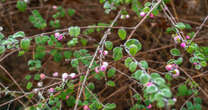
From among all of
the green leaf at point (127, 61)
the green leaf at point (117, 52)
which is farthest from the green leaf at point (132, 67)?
the green leaf at point (117, 52)

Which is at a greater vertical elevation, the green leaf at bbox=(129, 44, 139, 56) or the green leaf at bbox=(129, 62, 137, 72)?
the green leaf at bbox=(129, 44, 139, 56)

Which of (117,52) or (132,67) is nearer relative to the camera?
(132,67)

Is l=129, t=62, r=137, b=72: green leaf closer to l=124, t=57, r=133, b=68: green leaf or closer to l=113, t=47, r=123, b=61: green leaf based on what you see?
l=124, t=57, r=133, b=68: green leaf

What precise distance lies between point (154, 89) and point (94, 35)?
1.55 meters

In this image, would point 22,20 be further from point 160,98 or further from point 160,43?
point 160,98

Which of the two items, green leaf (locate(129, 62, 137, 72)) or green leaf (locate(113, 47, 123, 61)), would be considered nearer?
green leaf (locate(129, 62, 137, 72))

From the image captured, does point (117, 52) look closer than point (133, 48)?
No

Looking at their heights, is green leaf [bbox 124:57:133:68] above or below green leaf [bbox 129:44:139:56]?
below

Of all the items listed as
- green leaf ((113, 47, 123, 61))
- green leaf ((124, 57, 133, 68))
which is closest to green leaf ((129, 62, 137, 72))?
green leaf ((124, 57, 133, 68))

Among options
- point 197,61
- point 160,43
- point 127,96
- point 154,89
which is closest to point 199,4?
point 160,43

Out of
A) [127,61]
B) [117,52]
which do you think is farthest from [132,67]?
[117,52]

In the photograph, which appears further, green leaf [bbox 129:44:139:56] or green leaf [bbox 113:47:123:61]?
green leaf [bbox 113:47:123:61]

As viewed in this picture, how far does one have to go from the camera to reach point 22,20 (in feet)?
8.96

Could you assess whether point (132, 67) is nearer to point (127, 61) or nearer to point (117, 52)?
point (127, 61)
